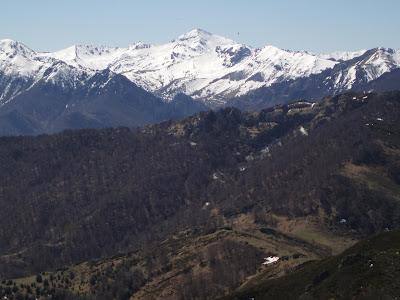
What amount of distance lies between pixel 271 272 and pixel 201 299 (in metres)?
27.2

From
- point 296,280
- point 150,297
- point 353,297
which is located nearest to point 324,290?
point 353,297

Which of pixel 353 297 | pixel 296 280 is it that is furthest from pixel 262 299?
pixel 353 297

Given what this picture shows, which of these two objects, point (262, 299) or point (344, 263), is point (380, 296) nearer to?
point (344, 263)

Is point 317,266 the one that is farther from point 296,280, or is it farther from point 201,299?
point 201,299

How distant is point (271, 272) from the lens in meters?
198

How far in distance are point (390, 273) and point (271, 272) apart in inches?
2786

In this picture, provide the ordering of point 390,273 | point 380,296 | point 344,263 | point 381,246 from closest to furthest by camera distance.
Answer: point 380,296 → point 390,273 → point 344,263 → point 381,246

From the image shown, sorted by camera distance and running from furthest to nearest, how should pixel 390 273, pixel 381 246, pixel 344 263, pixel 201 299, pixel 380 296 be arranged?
1. pixel 201 299
2. pixel 381 246
3. pixel 344 263
4. pixel 390 273
5. pixel 380 296

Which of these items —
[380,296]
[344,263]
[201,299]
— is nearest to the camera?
[380,296]

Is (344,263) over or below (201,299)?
over

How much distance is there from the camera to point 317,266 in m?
166

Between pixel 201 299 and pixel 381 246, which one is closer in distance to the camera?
pixel 381 246

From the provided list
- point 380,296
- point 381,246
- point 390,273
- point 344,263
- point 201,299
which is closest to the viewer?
point 380,296

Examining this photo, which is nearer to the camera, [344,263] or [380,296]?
[380,296]
